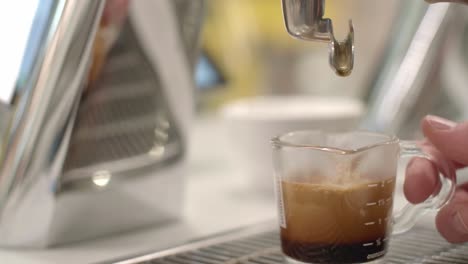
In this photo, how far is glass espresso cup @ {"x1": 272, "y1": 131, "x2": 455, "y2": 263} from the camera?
1.33 feet

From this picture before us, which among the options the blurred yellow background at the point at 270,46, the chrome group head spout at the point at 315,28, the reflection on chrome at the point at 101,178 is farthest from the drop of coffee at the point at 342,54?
the blurred yellow background at the point at 270,46

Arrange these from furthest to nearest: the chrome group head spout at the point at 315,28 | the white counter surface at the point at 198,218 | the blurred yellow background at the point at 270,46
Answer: the blurred yellow background at the point at 270,46 → the white counter surface at the point at 198,218 → the chrome group head spout at the point at 315,28

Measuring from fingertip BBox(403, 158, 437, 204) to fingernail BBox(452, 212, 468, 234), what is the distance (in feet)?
0.07

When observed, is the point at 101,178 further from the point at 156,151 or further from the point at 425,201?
the point at 425,201

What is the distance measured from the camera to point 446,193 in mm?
440

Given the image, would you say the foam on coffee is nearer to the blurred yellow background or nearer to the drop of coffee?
the drop of coffee

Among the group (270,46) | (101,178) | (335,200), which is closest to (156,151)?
(101,178)

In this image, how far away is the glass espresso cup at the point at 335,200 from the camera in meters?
0.41

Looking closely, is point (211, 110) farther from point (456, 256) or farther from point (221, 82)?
point (456, 256)

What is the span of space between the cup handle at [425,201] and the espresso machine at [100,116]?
9 cm

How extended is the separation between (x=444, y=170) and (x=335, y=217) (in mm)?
85

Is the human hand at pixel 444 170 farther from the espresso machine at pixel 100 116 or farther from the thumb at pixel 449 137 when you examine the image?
the espresso machine at pixel 100 116

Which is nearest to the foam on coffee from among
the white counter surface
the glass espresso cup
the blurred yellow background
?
the glass espresso cup

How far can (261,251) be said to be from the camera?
1.58ft
